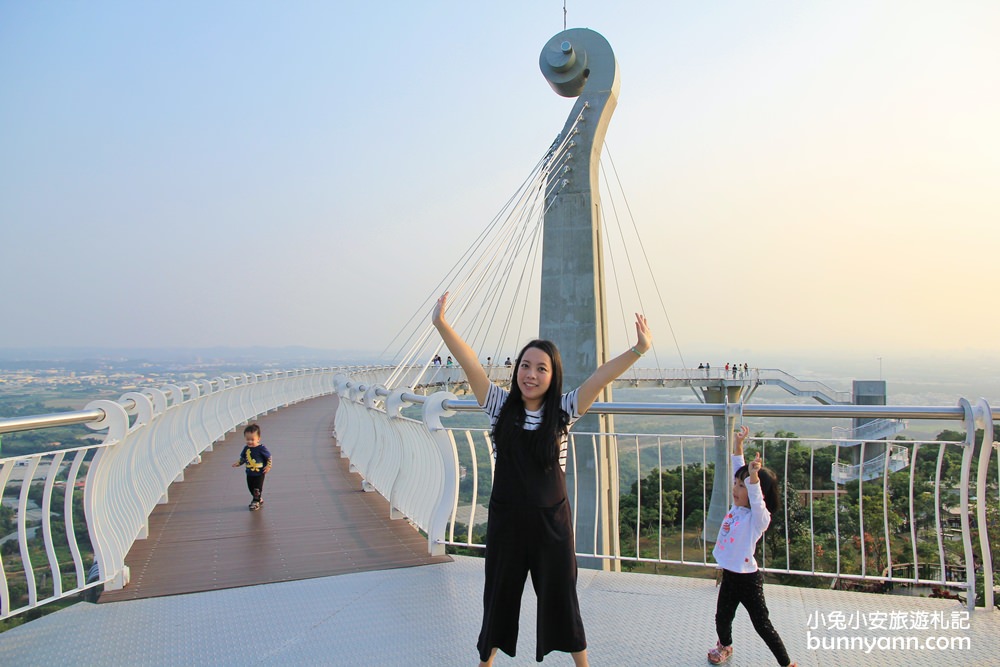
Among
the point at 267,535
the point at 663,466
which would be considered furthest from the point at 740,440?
the point at 267,535

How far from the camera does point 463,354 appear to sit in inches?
107

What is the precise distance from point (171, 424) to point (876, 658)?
7414 millimetres

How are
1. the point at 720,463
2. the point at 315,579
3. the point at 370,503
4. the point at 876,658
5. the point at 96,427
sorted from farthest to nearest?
the point at 720,463 → the point at 370,503 → the point at 315,579 → the point at 96,427 → the point at 876,658

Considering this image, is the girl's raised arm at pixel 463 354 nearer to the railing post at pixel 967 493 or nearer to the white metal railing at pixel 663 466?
the white metal railing at pixel 663 466

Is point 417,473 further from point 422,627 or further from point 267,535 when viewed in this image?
point 422,627

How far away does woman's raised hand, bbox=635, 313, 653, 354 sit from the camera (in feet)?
9.00

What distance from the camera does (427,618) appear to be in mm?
3682

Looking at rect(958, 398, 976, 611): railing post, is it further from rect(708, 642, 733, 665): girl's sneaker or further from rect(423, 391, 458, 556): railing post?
rect(423, 391, 458, 556): railing post

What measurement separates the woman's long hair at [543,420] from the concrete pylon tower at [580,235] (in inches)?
532

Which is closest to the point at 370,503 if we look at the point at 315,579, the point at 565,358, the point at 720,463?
the point at 315,579

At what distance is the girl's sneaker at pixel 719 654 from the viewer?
3.10 m

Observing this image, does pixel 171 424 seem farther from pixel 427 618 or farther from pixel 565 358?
pixel 565 358

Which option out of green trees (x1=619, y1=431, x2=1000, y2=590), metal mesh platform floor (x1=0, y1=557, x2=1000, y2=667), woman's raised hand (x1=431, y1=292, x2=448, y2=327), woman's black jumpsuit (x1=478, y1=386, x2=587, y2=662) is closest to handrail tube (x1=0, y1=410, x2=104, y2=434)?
metal mesh platform floor (x1=0, y1=557, x2=1000, y2=667)

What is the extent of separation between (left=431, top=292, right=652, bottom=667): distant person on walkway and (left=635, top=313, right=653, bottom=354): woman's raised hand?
8 centimetres
